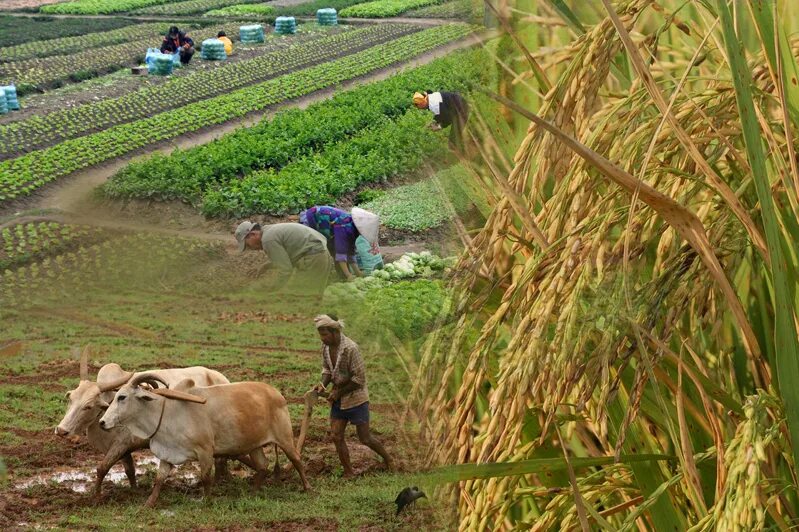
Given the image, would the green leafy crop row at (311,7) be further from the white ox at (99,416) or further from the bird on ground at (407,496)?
the bird on ground at (407,496)

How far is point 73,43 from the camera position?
25.4 ft

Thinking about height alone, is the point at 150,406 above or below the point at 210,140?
below

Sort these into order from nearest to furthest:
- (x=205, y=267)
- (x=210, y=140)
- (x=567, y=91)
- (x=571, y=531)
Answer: (x=567, y=91)
(x=571, y=531)
(x=205, y=267)
(x=210, y=140)

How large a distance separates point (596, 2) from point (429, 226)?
2.57m

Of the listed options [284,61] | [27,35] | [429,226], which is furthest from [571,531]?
[27,35]

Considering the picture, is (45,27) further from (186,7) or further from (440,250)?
(440,250)

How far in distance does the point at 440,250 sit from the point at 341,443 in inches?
37.5

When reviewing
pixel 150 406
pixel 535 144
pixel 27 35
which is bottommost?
pixel 150 406

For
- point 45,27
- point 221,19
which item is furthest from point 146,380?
point 45,27

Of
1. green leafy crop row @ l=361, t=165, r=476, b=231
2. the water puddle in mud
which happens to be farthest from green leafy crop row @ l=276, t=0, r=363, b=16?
the water puddle in mud

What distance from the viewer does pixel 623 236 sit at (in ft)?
4.82

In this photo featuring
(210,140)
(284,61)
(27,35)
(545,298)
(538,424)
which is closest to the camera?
(545,298)

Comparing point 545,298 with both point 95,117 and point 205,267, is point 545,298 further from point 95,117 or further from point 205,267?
point 95,117

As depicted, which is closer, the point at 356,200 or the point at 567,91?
the point at 567,91
